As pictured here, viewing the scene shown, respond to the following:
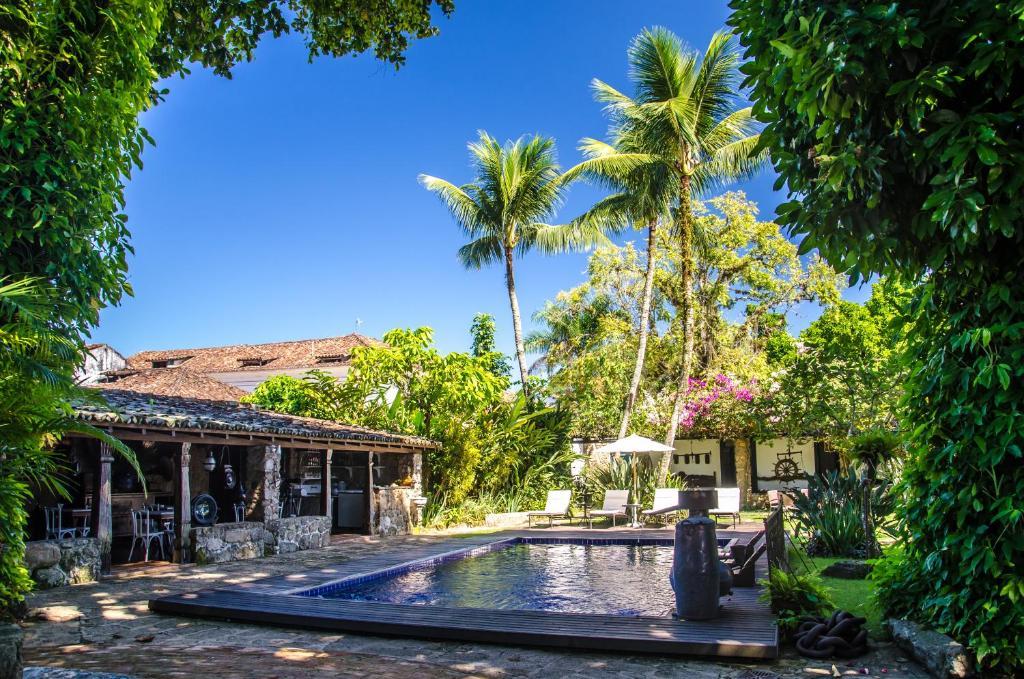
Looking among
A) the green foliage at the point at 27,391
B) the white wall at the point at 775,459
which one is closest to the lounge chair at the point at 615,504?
the white wall at the point at 775,459

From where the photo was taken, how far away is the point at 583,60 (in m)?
23.7

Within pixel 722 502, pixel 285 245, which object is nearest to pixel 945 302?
pixel 722 502

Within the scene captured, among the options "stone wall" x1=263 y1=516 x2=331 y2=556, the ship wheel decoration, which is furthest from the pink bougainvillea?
"stone wall" x1=263 y1=516 x2=331 y2=556

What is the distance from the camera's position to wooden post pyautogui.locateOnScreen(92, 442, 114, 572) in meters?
11.2

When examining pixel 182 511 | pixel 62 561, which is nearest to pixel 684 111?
pixel 182 511

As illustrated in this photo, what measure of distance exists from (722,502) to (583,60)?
14.9 metres

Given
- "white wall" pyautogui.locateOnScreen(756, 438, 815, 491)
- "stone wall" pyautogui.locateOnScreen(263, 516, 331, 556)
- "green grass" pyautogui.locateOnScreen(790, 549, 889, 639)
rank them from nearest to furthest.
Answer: "green grass" pyautogui.locateOnScreen(790, 549, 889, 639) < "stone wall" pyautogui.locateOnScreen(263, 516, 331, 556) < "white wall" pyautogui.locateOnScreen(756, 438, 815, 491)

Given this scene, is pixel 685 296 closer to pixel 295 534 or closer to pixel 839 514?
pixel 839 514

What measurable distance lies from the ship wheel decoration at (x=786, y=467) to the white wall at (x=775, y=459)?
0.81 feet

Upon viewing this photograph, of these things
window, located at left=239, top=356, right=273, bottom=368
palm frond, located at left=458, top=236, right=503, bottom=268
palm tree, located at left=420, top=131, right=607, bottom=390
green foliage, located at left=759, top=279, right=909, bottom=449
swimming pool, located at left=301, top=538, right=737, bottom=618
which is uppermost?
palm tree, located at left=420, top=131, right=607, bottom=390

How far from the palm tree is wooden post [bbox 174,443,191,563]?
12215 millimetres

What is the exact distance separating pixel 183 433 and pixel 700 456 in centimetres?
1993

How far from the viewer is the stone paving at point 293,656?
18.0 ft

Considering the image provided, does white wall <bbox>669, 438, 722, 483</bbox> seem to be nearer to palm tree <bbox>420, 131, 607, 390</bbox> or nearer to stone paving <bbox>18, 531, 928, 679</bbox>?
palm tree <bbox>420, 131, 607, 390</bbox>
